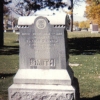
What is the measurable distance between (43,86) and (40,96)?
0.72 feet

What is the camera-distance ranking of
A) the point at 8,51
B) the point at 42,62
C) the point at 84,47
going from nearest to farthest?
the point at 42,62
the point at 8,51
the point at 84,47

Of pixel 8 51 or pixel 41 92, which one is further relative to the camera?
pixel 8 51

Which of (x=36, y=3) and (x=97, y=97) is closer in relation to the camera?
(x=97, y=97)

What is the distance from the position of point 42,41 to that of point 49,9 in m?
20.9

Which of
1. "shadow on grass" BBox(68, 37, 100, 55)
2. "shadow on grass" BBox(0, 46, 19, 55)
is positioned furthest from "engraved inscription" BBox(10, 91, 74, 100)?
"shadow on grass" BBox(0, 46, 19, 55)

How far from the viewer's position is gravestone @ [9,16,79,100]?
6129 mm

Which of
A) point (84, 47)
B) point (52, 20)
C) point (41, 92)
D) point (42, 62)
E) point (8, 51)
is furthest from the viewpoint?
point (84, 47)

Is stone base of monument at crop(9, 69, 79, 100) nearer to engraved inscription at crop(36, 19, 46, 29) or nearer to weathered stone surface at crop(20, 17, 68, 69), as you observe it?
weathered stone surface at crop(20, 17, 68, 69)

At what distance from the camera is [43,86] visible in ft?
20.3

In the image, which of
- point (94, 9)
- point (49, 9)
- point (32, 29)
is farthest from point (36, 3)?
point (32, 29)

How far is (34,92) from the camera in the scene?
6.13m

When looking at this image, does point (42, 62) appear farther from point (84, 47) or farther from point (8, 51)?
point (84, 47)

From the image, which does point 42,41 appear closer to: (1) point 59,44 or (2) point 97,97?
(1) point 59,44

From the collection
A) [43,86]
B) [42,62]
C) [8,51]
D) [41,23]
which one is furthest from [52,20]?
[8,51]
